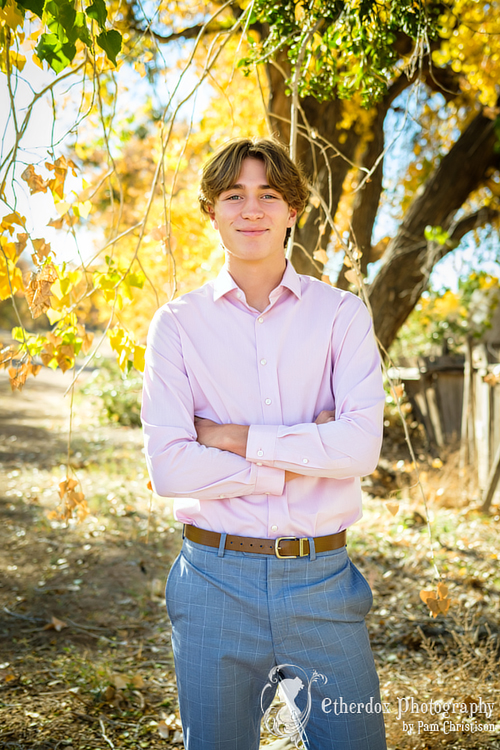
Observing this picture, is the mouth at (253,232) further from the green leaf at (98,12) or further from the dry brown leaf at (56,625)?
the dry brown leaf at (56,625)

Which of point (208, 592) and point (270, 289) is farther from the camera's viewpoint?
point (270, 289)

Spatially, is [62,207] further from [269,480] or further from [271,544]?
[271,544]

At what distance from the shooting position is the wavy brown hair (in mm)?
1721

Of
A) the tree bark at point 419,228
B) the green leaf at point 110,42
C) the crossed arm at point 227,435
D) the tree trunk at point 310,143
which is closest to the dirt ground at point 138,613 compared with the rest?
the crossed arm at point 227,435

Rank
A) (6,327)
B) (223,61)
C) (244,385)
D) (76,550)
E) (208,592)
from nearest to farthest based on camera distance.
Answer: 1. (208,592)
2. (244,385)
3. (76,550)
4. (223,61)
5. (6,327)

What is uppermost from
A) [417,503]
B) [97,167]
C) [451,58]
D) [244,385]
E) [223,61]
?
[97,167]

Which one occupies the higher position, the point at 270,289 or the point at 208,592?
the point at 270,289

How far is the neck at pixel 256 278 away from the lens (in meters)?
1.79

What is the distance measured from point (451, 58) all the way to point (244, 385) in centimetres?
462

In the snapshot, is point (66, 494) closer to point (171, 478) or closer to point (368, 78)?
point (171, 478)

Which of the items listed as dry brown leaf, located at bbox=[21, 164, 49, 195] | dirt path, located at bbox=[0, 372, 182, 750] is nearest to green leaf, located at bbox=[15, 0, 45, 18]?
dry brown leaf, located at bbox=[21, 164, 49, 195]

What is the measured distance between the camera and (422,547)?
4750 mm

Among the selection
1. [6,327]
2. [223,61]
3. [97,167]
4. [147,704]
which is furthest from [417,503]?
[6,327]

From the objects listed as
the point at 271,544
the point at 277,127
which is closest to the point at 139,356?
the point at 271,544
